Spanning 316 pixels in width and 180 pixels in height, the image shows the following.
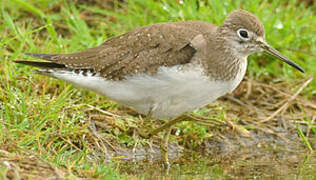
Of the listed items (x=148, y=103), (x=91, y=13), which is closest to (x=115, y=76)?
(x=148, y=103)

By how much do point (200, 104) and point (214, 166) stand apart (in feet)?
2.60

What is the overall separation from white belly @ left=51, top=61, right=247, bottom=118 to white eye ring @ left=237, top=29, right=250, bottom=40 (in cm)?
38

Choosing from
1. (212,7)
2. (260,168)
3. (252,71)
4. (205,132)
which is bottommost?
(260,168)

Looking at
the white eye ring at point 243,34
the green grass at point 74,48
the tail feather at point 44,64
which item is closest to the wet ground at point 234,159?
the green grass at point 74,48

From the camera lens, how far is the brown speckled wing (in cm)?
610

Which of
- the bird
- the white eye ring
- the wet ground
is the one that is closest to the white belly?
the bird

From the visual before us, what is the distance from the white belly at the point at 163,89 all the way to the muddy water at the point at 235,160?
60cm

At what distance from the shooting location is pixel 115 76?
6312mm

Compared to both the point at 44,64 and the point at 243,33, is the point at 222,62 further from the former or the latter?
the point at 44,64

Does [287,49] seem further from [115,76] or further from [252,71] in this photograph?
[115,76]

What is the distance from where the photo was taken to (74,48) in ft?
26.3

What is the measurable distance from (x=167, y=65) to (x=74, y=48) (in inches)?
91.9

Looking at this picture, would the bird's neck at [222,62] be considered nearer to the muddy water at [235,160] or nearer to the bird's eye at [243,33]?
the bird's eye at [243,33]

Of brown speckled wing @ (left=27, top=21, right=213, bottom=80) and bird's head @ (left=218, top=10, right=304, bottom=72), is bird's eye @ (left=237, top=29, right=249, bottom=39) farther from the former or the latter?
brown speckled wing @ (left=27, top=21, right=213, bottom=80)
